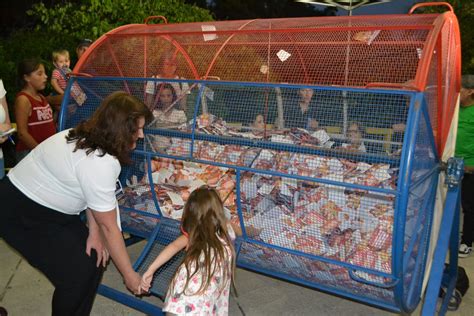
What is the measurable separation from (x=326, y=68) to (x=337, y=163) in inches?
32.9

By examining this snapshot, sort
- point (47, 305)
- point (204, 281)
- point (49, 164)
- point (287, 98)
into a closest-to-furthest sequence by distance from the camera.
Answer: point (204, 281), point (49, 164), point (287, 98), point (47, 305)

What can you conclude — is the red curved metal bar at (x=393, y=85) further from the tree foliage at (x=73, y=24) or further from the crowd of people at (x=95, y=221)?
the tree foliage at (x=73, y=24)

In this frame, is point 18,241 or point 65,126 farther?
point 65,126

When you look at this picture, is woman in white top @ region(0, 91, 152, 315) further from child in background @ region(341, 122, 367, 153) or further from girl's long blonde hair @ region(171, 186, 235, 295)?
child in background @ region(341, 122, 367, 153)

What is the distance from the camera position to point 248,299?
11.5ft

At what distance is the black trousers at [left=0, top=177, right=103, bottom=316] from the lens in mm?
2449

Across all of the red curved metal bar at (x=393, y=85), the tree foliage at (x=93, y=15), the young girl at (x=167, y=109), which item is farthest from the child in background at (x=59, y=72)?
the red curved metal bar at (x=393, y=85)

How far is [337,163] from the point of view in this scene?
268cm

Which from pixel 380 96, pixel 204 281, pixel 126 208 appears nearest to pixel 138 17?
pixel 126 208

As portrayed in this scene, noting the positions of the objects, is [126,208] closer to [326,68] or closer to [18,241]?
[18,241]

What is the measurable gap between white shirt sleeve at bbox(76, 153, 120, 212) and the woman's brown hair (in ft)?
0.14

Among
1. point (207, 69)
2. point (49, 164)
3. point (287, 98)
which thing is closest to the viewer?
point (49, 164)

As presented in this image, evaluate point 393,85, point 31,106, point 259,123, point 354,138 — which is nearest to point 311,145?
point 354,138

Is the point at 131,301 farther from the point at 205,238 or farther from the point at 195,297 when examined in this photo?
the point at 205,238
